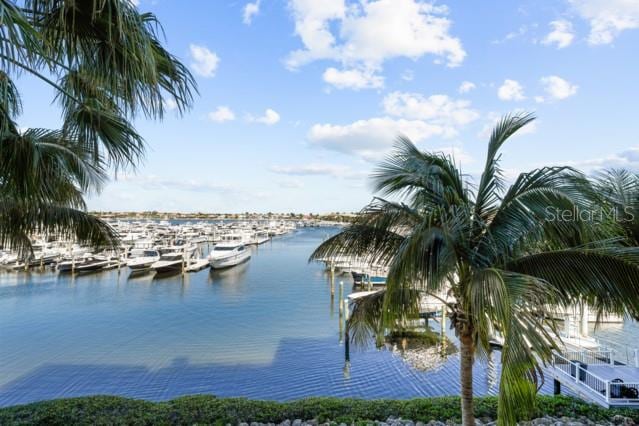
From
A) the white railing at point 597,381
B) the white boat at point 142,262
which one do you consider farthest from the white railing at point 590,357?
the white boat at point 142,262

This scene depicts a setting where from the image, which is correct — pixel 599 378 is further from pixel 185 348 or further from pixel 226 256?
pixel 226 256

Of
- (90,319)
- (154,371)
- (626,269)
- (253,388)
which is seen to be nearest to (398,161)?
(626,269)

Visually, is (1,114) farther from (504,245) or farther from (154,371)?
(154,371)

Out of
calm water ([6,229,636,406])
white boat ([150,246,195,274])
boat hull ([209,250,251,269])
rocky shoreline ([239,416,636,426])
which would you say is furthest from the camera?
boat hull ([209,250,251,269])

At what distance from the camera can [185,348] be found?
58.0 ft

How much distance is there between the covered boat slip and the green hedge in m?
0.32

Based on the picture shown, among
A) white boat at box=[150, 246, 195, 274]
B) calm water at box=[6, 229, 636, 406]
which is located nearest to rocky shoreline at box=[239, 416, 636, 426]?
calm water at box=[6, 229, 636, 406]

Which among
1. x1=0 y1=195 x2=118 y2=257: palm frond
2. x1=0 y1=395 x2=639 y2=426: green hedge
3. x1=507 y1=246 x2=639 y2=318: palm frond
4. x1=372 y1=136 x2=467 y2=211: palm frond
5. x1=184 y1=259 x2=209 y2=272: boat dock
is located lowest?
x1=184 y1=259 x2=209 y2=272: boat dock

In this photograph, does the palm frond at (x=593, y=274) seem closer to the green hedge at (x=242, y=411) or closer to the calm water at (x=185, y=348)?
the green hedge at (x=242, y=411)

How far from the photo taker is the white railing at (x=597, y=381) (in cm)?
877

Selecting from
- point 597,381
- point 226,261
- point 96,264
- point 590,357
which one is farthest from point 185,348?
point 96,264

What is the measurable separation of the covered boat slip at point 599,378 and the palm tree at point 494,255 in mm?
4483

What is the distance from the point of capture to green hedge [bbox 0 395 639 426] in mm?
8078

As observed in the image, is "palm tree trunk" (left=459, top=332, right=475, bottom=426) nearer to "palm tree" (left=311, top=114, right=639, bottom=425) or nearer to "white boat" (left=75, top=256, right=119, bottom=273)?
"palm tree" (left=311, top=114, right=639, bottom=425)
